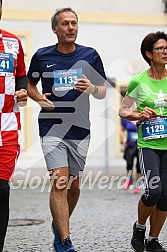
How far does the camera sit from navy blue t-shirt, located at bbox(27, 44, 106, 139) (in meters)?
5.63

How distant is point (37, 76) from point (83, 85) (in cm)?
52

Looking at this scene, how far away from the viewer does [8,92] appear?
4.88 m

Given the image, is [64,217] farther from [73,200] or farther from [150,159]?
[150,159]

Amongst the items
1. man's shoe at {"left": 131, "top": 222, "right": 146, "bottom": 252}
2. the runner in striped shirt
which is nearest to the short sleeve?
the runner in striped shirt

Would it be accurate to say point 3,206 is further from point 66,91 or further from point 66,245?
point 66,91

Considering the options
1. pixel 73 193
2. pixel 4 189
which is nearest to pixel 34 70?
pixel 73 193

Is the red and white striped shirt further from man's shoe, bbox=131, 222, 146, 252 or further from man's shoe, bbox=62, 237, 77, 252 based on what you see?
man's shoe, bbox=131, 222, 146, 252

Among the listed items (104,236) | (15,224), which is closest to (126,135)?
(15,224)

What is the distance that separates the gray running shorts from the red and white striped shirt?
0.67 metres

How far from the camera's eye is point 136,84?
19.0 ft

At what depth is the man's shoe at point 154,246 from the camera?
566 centimetres

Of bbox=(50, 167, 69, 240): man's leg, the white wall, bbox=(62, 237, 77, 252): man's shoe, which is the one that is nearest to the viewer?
bbox=(62, 237, 77, 252): man's shoe

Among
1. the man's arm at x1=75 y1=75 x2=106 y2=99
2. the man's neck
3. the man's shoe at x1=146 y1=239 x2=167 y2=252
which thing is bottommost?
the man's shoe at x1=146 y1=239 x2=167 y2=252

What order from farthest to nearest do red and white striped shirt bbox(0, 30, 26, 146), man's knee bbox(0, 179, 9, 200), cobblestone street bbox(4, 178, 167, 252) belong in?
cobblestone street bbox(4, 178, 167, 252)
red and white striped shirt bbox(0, 30, 26, 146)
man's knee bbox(0, 179, 9, 200)
